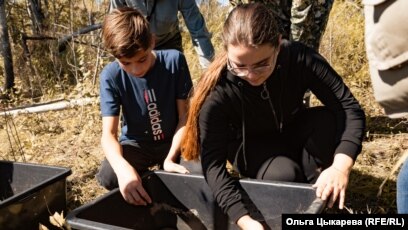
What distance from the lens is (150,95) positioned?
2021 mm

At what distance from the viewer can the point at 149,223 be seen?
187cm

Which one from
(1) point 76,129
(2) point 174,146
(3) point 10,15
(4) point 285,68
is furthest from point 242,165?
(3) point 10,15

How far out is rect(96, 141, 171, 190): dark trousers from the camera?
1.99 metres

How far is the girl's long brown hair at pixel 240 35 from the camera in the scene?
4.64 ft

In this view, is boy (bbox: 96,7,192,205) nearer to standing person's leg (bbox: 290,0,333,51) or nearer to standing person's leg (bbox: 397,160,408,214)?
standing person's leg (bbox: 290,0,333,51)

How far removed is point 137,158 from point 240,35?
0.90 meters

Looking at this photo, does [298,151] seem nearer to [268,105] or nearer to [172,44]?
[268,105]

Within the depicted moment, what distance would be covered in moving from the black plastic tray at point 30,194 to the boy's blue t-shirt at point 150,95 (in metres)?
0.38

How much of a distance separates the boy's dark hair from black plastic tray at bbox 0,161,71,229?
1.95ft

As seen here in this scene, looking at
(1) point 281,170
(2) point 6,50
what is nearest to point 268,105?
(1) point 281,170

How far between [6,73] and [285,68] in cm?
424

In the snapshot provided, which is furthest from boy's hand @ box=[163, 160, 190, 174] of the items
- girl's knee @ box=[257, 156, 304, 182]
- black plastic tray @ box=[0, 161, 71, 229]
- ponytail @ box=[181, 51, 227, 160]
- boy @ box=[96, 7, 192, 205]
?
black plastic tray @ box=[0, 161, 71, 229]

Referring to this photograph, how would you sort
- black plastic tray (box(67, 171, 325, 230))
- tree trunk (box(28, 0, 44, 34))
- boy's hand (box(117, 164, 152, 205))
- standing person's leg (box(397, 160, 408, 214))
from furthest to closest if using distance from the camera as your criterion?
tree trunk (box(28, 0, 44, 34)), boy's hand (box(117, 164, 152, 205)), black plastic tray (box(67, 171, 325, 230)), standing person's leg (box(397, 160, 408, 214))

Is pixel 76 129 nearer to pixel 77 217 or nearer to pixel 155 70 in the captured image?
pixel 155 70
